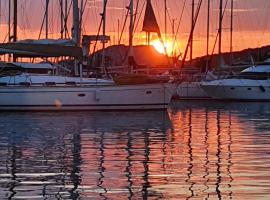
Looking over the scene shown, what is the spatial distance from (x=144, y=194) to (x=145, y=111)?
70.8 ft

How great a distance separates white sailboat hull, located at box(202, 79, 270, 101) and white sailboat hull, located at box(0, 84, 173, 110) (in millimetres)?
16632

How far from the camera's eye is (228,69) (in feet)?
178

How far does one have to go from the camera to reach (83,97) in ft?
102

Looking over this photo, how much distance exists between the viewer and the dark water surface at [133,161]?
9.99 m

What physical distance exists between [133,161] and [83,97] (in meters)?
18.0

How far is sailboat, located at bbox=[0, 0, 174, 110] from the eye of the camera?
1214 inches

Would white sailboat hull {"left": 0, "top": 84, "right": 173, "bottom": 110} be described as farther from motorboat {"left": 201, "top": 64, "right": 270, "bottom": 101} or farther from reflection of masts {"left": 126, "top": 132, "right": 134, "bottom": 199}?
motorboat {"left": 201, "top": 64, "right": 270, "bottom": 101}

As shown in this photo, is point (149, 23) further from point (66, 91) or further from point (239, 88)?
point (66, 91)

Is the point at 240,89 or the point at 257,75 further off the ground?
the point at 257,75

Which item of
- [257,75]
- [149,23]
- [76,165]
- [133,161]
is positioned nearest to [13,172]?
[76,165]

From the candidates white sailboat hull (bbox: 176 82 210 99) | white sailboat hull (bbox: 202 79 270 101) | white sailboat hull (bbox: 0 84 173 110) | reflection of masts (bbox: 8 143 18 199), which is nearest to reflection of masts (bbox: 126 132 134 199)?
reflection of masts (bbox: 8 143 18 199)

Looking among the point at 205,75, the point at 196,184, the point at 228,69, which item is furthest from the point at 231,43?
the point at 196,184

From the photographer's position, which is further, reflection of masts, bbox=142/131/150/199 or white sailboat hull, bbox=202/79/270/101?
white sailboat hull, bbox=202/79/270/101

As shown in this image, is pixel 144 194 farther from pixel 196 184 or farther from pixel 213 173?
pixel 213 173
